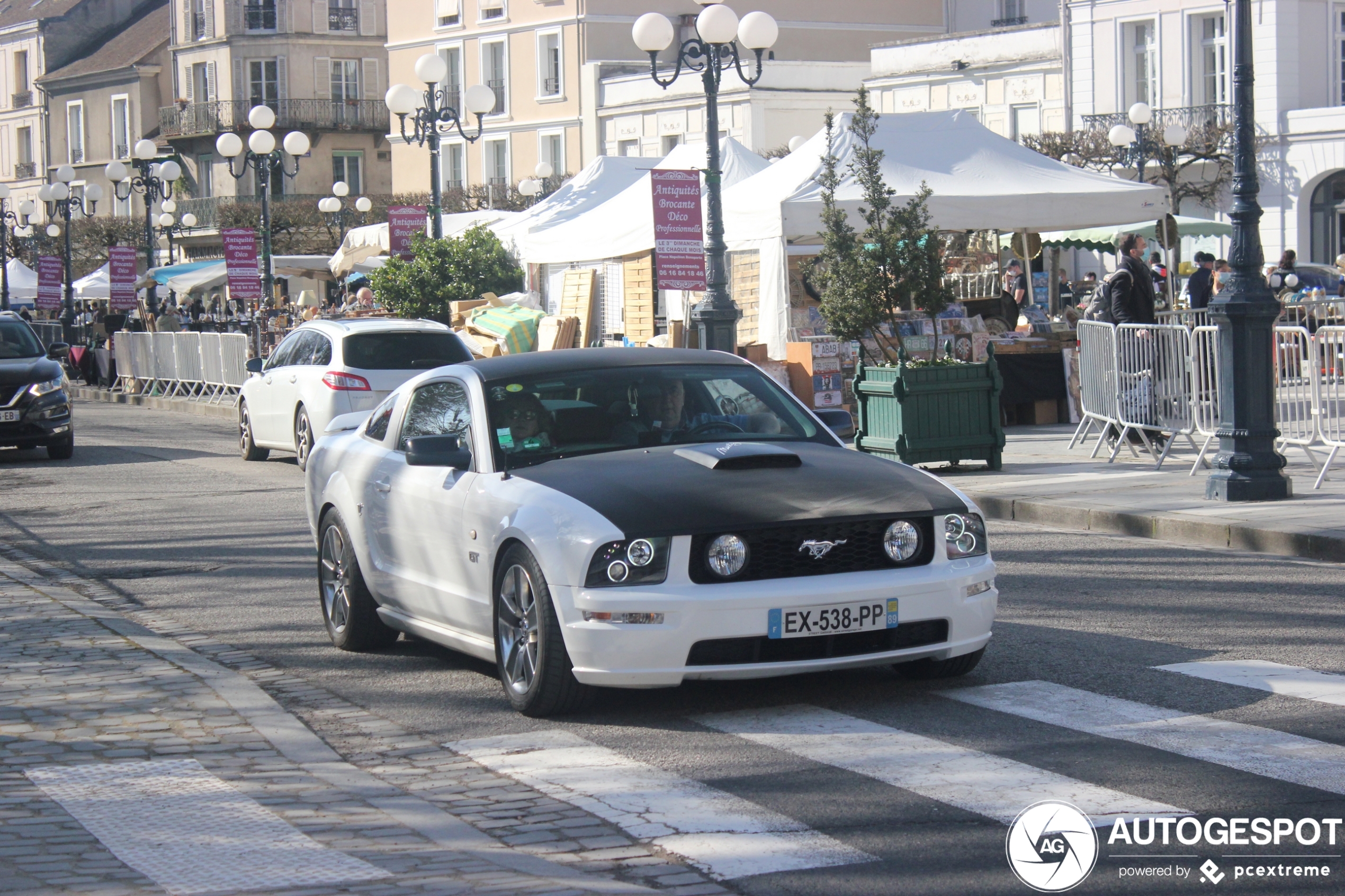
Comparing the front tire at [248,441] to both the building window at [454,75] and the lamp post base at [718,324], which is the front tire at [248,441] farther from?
the building window at [454,75]

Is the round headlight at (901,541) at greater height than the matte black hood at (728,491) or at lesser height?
lesser

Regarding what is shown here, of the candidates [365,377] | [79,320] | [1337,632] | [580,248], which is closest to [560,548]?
[1337,632]

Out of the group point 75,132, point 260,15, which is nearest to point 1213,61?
point 260,15

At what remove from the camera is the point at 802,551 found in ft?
21.6

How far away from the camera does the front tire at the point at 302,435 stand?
1866 cm

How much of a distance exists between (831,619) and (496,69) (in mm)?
59678

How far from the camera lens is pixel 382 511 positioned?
8227 mm

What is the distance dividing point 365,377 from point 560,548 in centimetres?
1176

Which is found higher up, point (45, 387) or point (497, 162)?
point (497, 162)

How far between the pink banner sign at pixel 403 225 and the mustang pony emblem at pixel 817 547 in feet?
70.2

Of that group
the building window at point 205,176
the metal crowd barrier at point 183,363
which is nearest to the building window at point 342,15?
the building window at point 205,176

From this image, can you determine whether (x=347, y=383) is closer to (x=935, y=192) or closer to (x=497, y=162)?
(x=935, y=192)

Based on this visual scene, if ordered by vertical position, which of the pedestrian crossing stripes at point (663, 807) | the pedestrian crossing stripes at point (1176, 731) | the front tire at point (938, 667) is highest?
the front tire at point (938, 667)

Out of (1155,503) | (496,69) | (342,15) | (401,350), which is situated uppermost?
(342,15)
